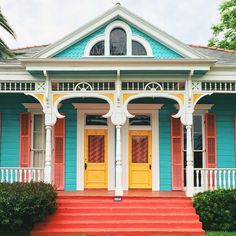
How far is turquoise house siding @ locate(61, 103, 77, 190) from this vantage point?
14086 millimetres

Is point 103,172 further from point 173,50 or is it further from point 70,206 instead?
point 173,50

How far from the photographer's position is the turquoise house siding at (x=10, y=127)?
1420 cm

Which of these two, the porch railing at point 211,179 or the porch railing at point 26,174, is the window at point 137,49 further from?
the porch railing at point 26,174

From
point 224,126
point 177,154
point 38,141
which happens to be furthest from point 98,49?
point 224,126

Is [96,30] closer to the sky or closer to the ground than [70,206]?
closer to the sky

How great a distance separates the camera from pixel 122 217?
10.9 m

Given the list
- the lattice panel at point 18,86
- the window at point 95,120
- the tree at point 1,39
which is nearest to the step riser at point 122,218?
the lattice panel at point 18,86

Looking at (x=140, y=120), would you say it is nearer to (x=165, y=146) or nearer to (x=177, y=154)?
A: (x=165, y=146)

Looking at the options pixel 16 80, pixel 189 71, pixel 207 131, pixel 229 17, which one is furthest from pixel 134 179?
pixel 229 17

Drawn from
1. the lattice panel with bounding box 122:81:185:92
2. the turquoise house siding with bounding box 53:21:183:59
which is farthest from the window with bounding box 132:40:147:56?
the lattice panel with bounding box 122:81:185:92

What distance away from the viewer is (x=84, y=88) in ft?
40.9

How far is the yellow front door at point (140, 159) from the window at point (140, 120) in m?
0.30

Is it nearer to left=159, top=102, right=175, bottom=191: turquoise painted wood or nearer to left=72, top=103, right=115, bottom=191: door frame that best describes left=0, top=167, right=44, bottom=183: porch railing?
left=72, top=103, right=115, bottom=191: door frame

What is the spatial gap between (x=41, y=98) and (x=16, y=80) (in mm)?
996
